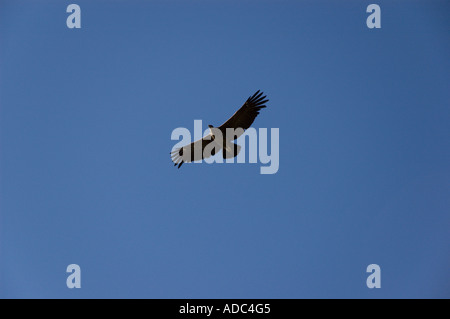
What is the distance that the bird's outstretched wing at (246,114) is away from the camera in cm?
1334

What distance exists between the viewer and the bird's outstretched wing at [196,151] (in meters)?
14.0

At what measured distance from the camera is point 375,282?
1576 centimetres

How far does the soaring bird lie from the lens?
1337 centimetres

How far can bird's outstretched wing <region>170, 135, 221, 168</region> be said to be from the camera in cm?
Result: 1397

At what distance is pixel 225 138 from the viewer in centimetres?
1372

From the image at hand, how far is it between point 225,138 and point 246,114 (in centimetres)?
80

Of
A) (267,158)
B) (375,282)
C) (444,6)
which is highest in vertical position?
(444,6)

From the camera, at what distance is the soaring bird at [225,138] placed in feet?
43.9

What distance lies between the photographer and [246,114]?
1344 centimetres

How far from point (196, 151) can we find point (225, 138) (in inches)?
35.8

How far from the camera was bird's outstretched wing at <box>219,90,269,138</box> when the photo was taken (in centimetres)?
1334
